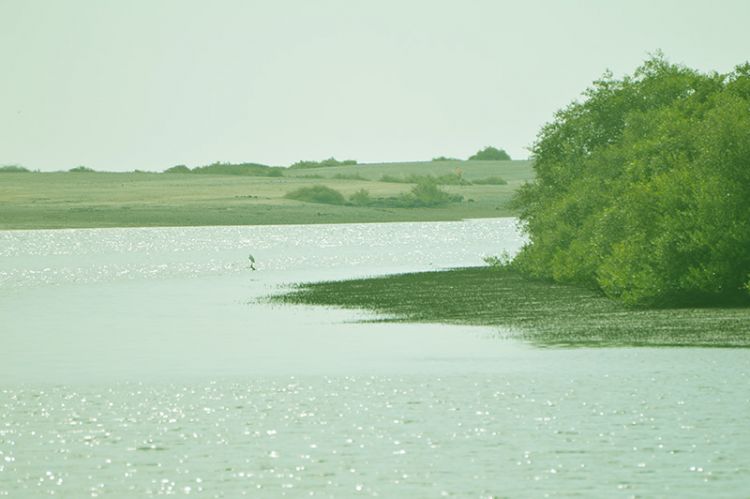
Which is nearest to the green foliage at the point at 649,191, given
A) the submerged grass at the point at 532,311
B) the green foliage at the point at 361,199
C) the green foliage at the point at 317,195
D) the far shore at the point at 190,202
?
the submerged grass at the point at 532,311

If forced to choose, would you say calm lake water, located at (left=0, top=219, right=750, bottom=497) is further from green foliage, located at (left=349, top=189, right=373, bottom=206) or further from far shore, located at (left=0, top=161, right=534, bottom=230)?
green foliage, located at (left=349, top=189, right=373, bottom=206)

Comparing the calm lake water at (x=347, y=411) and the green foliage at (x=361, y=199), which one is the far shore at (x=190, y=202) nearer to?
the green foliage at (x=361, y=199)

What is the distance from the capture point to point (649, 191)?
176ft

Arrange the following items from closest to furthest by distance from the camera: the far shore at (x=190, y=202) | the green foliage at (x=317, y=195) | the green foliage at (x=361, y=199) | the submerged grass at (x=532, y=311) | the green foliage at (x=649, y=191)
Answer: the submerged grass at (x=532, y=311)
the green foliage at (x=649, y=191)
the far shore at (x=190, y=202)
the green foliage at (x=317, y=195)
the green foliage at (x=361, y=199)

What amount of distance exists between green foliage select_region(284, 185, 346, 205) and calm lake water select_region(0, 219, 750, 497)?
114 m

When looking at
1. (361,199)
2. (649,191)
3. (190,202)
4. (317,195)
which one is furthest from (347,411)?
(361,199)

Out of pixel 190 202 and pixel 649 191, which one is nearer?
pixel 649 191

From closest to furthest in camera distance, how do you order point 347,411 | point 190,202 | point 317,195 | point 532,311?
point 347,411
point 532,311
point 190,202
point 317,195

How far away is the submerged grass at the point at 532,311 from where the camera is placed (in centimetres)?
4147

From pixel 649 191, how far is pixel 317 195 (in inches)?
4617

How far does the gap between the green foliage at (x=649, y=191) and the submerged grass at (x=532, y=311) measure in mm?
1125

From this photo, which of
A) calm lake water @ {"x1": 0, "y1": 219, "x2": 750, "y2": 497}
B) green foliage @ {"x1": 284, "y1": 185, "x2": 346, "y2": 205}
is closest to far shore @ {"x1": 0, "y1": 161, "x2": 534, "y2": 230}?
green foliage @ {"x1": 284, "y1": 185, "x2": 346, "y2": 205}

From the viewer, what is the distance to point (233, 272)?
87.9 meters

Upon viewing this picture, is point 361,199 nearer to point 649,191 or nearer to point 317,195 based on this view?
point 317,195
